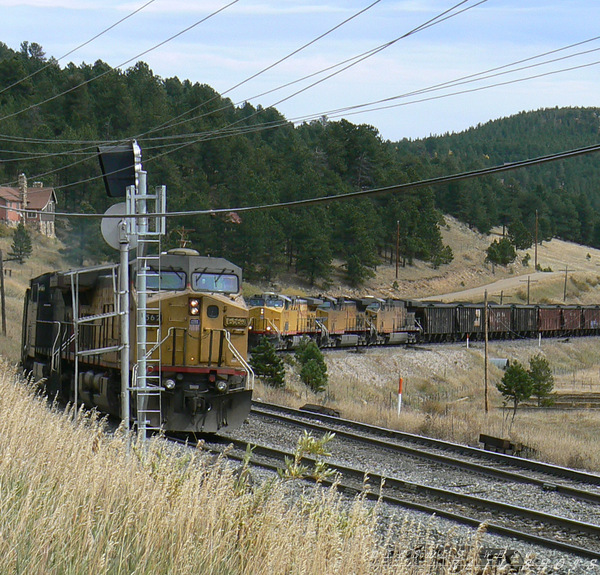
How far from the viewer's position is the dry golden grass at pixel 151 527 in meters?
4.33

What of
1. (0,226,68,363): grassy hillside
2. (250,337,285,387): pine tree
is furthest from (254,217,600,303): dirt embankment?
(250,337,285,387): pine tree

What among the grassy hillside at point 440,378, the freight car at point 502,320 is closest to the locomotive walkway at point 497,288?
the grassy hillside at point 440,378

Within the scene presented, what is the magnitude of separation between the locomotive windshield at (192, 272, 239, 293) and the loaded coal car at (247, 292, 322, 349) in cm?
1866

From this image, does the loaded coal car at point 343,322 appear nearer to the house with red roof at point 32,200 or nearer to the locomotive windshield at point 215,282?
the locomotive windshield at point 215,282

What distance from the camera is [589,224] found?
144m

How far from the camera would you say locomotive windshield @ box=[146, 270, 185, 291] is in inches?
572

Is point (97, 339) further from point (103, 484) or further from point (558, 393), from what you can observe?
point (558, 393)

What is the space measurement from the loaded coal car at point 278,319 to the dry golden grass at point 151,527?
90.5 ft

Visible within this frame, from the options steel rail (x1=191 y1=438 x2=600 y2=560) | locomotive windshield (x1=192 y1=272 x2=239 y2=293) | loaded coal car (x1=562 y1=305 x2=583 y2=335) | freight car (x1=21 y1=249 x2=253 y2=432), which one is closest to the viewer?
steel rail (x1=191 y1=438 x2=600 y2=560)

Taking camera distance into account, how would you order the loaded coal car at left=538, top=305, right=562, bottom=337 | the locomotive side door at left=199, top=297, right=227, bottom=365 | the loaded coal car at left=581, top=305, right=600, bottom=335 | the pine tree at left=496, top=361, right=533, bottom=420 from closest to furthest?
the locomotive side door at left=199, top=297, right=227, bottom=365, the pine tree at left=496, top=361, right=533, bottom=420, the loaded coal car at left=538, top=305, right=562, bottom=337, the loaded coal car at left=581, top=305, right=600, bottom=335

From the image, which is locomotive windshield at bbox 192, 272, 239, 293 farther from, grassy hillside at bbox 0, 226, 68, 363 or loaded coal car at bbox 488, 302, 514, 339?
loaded coal car at bbox 488, 302, 514, 339

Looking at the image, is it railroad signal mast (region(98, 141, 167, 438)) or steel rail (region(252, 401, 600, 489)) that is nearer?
railroad signal mast (region(98, 141, 167, 438))

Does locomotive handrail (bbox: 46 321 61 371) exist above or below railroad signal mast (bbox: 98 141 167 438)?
below

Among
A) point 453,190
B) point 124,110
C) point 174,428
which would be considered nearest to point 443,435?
point 174,428
